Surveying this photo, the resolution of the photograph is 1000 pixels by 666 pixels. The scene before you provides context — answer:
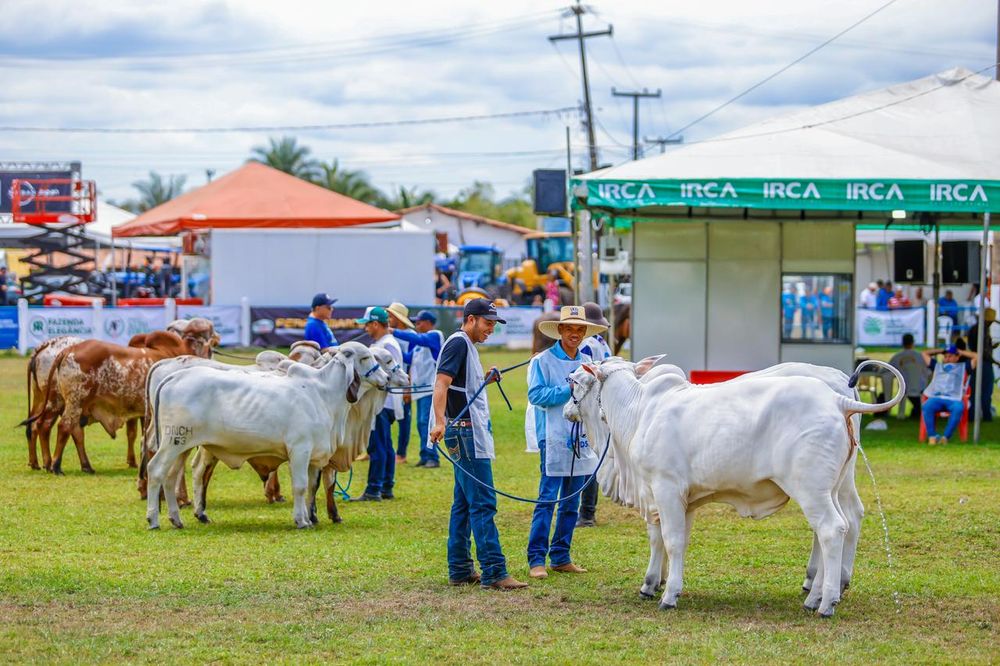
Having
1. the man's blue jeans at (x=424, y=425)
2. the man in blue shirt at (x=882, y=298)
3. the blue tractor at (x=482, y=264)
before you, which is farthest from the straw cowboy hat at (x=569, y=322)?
the blue tractor at (x=482, y=264)

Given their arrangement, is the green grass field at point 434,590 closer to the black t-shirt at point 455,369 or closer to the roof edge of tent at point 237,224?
the black t-shirt at point 455,369

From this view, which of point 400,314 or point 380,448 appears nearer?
point 380,448

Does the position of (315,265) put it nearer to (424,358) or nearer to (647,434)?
(424,358)

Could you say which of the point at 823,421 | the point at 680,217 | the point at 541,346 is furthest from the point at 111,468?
the point at 823,421

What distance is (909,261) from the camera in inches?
842

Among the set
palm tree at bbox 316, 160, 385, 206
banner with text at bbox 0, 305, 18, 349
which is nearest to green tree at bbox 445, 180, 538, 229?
palm tree at bbox 316, 160, 385, 206

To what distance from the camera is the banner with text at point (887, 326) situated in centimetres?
3625

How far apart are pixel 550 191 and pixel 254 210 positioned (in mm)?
17343

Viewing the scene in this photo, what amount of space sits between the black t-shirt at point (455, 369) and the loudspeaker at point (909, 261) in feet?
47.1

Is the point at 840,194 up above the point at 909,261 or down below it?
above

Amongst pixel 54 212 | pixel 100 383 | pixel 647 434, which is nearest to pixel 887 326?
pixel 54 212

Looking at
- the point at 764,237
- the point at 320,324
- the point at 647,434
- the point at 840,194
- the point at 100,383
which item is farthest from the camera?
the point at 764,237

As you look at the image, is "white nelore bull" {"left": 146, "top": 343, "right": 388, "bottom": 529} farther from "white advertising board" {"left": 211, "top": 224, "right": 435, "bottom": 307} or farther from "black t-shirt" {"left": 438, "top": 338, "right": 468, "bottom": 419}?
"white advertising board" {"left": 211, "top": 224, "right": 435, "bottom": 307}

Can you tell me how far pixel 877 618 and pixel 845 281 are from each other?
11.3m
